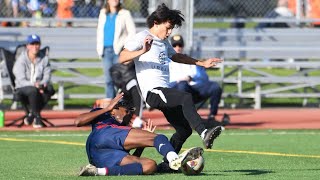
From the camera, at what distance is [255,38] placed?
23.4 metres

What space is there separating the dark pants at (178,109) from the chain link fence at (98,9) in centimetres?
1070

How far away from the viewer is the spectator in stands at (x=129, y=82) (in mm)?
18219

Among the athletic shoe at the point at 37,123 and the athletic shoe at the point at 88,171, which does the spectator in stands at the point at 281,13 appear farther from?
the athletic shoe at the point at 88,171

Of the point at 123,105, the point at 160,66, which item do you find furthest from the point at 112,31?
the point at 123,105

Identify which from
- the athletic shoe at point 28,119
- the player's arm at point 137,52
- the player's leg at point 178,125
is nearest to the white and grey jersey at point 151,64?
the player's arm at point 137,52

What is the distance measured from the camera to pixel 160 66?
446 inches

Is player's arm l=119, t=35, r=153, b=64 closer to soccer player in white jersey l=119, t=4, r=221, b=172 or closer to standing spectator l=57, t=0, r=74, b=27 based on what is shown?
soccer player in white jersey l=119, t=4, r=221, b=172

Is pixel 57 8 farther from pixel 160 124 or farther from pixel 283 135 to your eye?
pixel 283 135

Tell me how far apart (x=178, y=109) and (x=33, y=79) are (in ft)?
27.1

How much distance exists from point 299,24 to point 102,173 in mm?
14301

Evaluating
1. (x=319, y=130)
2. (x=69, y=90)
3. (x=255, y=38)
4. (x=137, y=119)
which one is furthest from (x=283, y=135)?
(x=69, y=90)

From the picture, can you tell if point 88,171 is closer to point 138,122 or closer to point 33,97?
point 138,122

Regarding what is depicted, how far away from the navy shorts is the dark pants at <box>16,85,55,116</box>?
7.89 meters

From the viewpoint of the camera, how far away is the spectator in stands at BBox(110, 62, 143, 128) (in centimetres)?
1822
